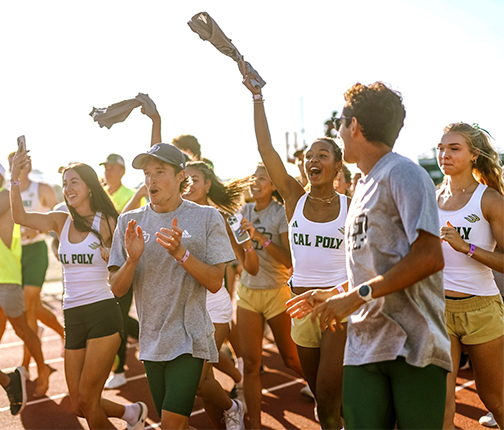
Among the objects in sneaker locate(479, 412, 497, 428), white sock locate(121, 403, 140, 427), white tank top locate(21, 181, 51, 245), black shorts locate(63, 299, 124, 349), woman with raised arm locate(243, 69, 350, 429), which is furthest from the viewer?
white tank top locate(21, 181, 51, 245)

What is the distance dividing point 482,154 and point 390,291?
2.23m

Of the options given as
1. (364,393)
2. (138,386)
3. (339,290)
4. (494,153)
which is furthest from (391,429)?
(138,386)

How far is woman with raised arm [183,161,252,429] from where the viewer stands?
4.50 metres

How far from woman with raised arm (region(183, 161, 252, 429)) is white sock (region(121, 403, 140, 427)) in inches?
23.1

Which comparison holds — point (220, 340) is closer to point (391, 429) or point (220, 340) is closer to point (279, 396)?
point (279, 396)

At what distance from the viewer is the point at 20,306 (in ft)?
21.0

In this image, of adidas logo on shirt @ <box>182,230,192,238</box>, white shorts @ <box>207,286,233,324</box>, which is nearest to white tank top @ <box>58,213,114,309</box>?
white shorts @ <box>207,286,233,324</box>

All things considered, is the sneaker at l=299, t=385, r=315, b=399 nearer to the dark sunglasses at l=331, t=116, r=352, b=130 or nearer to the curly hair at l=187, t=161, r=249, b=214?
the curly hair at l=187, t=161, r=249, b=214

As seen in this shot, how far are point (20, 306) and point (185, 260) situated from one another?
3.72m

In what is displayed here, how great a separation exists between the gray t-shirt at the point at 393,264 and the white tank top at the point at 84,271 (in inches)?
103

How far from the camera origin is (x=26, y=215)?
200 inches

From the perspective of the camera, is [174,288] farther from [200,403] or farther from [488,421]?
[488,421]

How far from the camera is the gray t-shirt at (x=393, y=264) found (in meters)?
2.47

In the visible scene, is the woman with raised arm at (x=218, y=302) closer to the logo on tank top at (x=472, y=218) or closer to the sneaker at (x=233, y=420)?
the sneaker at (x=233, y=420)
